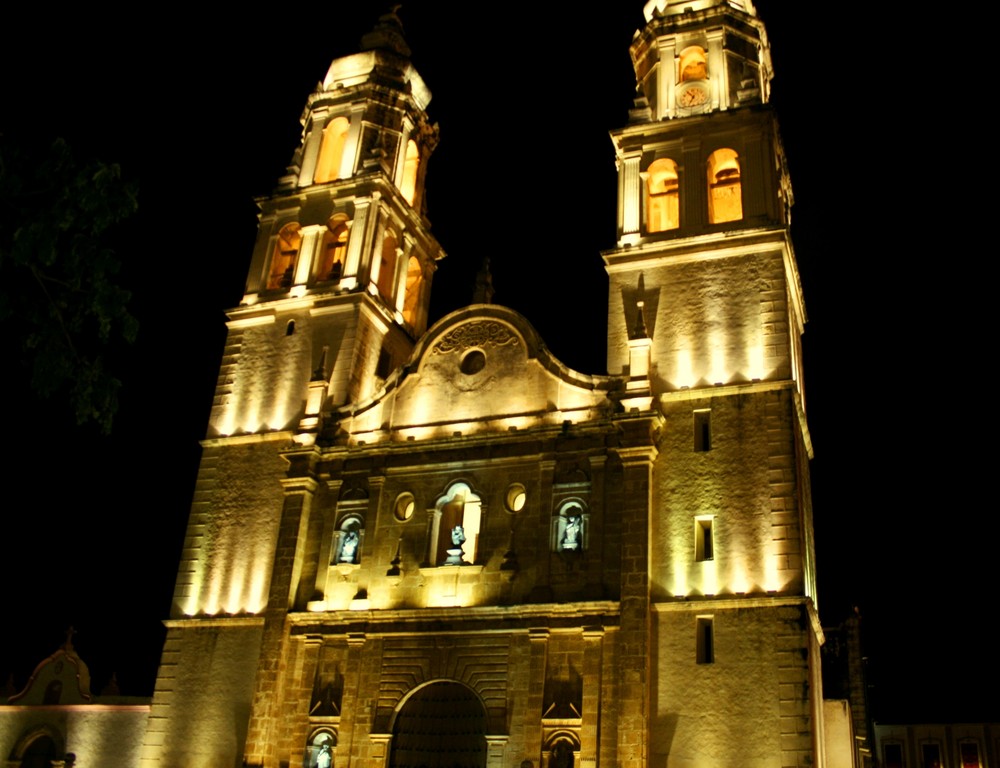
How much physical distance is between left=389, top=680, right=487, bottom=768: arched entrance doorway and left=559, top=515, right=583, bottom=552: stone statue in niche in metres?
4.09

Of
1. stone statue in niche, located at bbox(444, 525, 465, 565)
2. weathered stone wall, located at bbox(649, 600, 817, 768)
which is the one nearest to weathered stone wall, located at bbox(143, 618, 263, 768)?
stone statue in niche, located at bbox(444, 525, 465, 565)

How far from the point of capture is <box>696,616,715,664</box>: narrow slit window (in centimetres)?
2352

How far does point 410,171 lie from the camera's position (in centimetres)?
3800

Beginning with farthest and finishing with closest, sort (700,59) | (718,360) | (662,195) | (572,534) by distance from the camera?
(700,59) → (662,195) → (718,360) → (572,534)

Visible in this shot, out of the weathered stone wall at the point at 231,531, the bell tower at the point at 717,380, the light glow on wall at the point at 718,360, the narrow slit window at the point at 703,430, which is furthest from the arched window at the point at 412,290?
the narrow slit window at the point at 703,430

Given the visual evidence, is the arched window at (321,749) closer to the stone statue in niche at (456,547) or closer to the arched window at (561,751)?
the stone statue in niche at (456,547)

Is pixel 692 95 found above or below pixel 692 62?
below

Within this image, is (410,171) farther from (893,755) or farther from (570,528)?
(893,755)

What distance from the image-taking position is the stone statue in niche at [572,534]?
25.8 metres

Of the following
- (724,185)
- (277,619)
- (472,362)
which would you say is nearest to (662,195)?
(724,185)

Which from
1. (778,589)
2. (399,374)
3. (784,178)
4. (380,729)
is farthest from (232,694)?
(784,178)

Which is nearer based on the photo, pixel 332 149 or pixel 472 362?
pixel 472 362

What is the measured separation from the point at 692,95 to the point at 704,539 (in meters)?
14.5

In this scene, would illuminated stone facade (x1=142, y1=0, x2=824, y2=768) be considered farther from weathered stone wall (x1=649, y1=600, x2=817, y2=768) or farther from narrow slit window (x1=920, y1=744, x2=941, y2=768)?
narrow slit window (x1=920, y1=744, x2=941, y2=768)
